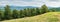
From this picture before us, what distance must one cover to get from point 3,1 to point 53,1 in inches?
49.8

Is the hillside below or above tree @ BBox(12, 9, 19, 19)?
below

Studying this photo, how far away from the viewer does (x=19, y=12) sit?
110 inches

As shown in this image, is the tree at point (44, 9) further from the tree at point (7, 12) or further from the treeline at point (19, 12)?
the tree at point (7, 12)

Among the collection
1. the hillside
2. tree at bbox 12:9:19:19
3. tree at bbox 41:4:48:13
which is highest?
tree at bbox 41:4:48:13

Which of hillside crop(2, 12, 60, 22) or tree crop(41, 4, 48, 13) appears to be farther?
tree crop(41, 4, 48, 13)

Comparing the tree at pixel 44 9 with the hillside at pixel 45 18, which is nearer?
the hillside at pixel 45 18

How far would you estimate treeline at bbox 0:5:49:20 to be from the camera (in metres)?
2.71

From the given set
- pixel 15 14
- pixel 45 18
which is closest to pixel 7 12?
pixel 15 14

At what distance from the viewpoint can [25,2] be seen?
9.36 ft

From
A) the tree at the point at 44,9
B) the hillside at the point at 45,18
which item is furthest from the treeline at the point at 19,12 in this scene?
the hillside at the point at 45,18

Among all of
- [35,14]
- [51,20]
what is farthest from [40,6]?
[51,20]

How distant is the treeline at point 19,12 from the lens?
2708 millimetres

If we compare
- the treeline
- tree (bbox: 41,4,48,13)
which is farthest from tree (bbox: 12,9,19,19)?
→ tree (bbox: 41,4,48,13)

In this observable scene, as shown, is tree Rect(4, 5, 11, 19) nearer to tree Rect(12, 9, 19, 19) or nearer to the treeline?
the treeline
